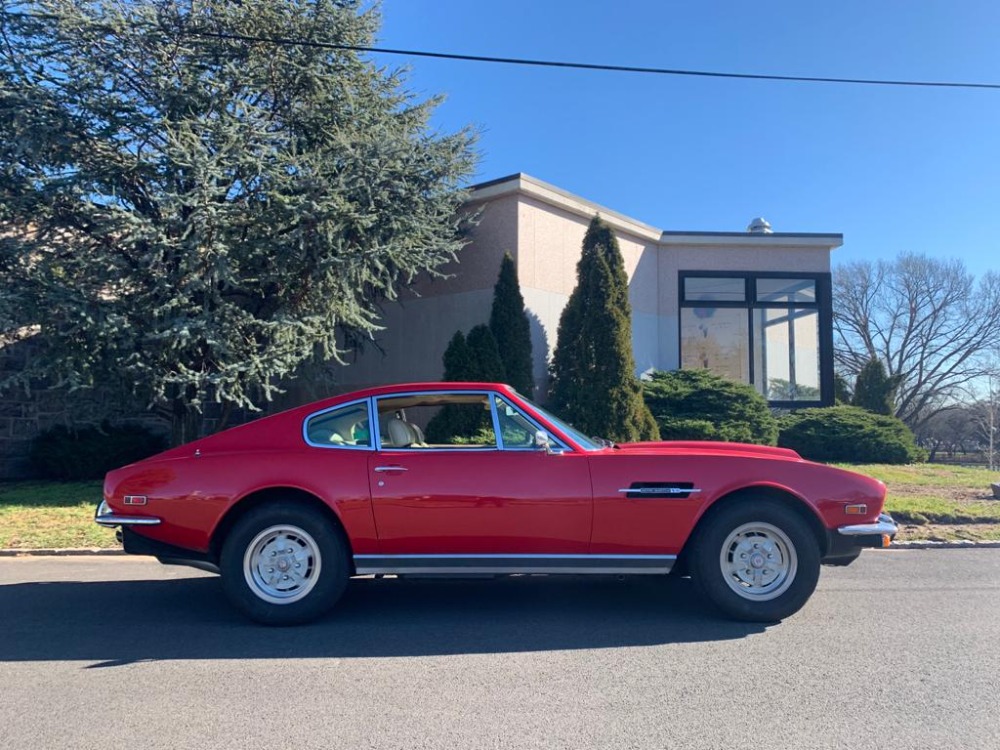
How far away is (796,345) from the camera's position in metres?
17.0

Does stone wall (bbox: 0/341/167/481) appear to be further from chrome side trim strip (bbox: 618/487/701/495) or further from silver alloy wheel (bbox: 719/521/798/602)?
silver alloy wheel (bbox: 719/521/798/602)

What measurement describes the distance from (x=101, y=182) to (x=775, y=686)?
397 inches

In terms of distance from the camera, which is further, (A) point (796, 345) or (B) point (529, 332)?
(A) point (796, 345)

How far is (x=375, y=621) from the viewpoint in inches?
206

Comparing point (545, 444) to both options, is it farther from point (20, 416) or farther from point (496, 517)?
point (20, 416)

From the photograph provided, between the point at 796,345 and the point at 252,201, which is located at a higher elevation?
the point at 252,201

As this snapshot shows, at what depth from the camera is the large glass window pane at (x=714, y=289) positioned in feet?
55.1

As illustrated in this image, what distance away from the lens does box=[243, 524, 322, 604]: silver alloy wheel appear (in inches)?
199

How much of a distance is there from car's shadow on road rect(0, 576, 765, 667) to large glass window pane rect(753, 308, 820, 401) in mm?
11632

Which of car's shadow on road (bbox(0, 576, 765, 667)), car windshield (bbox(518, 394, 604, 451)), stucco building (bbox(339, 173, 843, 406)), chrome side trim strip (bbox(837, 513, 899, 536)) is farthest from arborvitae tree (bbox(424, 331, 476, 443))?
chrome side trim strip (bbox(837, 513, 899, 536))

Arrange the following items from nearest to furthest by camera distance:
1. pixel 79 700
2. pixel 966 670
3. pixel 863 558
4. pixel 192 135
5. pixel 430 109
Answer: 1. pixel 79 700
2. pixel 966 670
3. pixel 863 558
4. pixel 192 135
5. pixel 430 109

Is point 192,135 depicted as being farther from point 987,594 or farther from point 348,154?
point 987,594

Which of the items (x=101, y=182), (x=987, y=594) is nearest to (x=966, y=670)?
(x=987, y=594)

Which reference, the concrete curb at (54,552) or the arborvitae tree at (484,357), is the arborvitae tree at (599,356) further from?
the concrete curb at (54,552)
